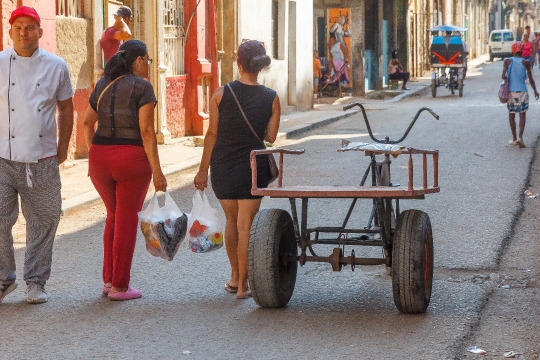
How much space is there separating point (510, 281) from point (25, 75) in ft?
11.4

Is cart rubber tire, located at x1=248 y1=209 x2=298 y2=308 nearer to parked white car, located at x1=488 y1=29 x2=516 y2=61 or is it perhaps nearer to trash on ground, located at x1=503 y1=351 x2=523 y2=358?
trash on ground, located at x1=503 y1=351 x2=523 y2=358

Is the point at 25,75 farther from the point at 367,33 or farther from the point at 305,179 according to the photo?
the point at 367,33

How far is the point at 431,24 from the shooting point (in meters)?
54.3

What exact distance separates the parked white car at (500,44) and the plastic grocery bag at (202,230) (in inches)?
2617

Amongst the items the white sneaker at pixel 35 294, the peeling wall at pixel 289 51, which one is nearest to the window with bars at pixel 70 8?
the peeling wall at pixel 289 51

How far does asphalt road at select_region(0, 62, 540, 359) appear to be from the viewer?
18.8 feet

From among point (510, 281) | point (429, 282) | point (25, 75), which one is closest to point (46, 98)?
point (25, 75)

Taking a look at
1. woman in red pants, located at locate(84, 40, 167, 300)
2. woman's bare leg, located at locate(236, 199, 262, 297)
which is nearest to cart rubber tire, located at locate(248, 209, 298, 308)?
woman's bare leg, located at locate(236, 199, 262, 297)

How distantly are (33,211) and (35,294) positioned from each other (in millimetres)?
512

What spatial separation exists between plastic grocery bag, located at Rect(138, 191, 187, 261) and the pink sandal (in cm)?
29

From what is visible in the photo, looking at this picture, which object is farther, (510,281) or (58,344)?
(510,281)

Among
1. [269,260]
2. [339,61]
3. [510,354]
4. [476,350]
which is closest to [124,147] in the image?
[269,260]

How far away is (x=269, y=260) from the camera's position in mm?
6414

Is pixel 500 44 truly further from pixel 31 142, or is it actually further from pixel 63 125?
pixel 31 142
